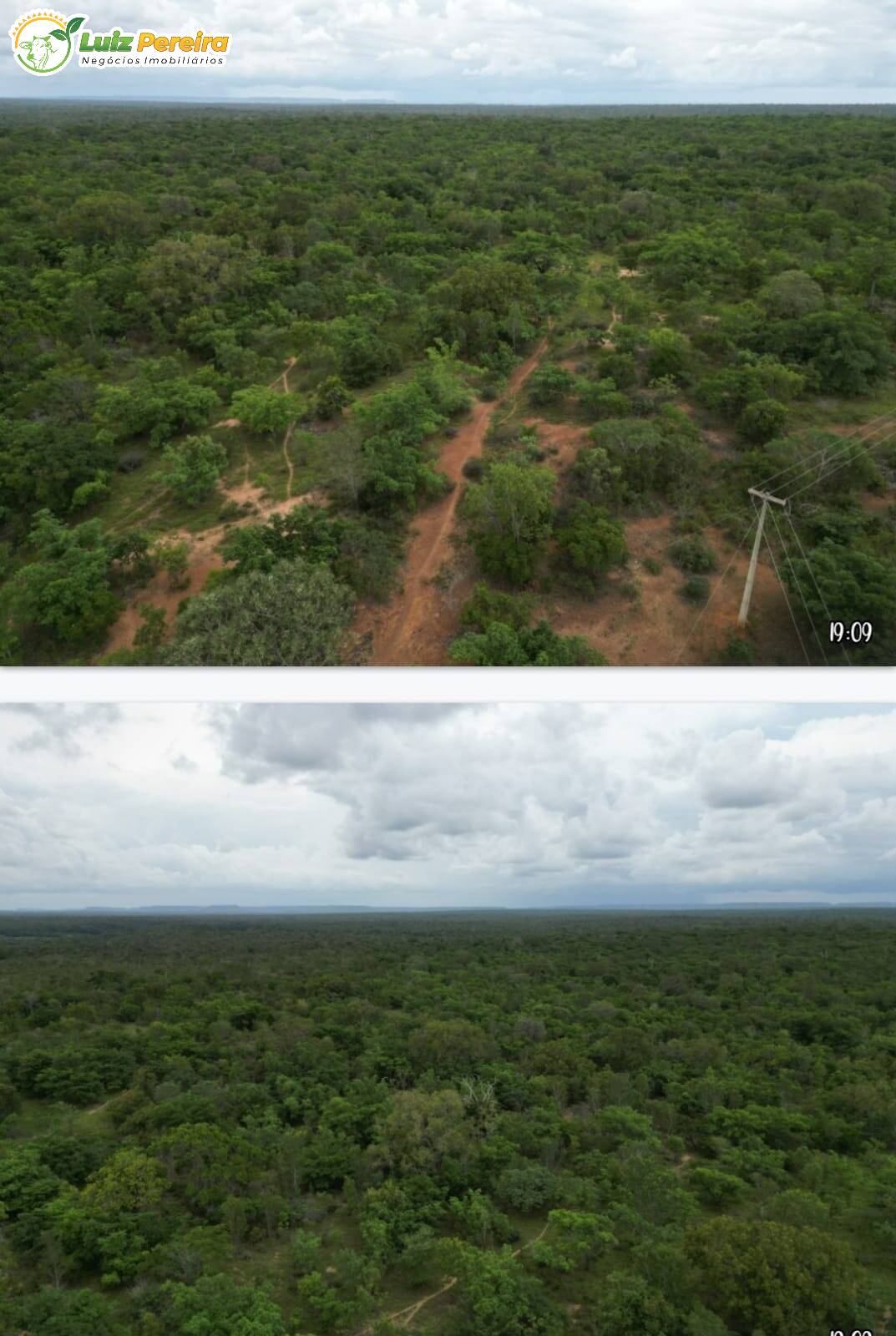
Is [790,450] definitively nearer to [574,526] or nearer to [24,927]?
[574,526]

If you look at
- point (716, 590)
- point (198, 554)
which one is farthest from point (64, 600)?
point (716, 590)

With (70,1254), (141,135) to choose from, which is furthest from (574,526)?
(141,135)

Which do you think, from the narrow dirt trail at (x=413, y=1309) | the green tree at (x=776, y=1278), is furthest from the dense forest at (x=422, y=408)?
the narrow dirt trail at (x=413, y=1309)

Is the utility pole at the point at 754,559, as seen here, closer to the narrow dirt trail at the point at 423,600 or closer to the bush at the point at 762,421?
the bush at the point at 762,421

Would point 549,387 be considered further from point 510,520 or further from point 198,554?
point 198,554

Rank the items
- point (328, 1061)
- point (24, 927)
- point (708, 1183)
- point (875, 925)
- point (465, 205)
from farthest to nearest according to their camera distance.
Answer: point (465, 205) → point (875, 925) → point (24, 927) → point (328, 1061) → point (708, 1183)
